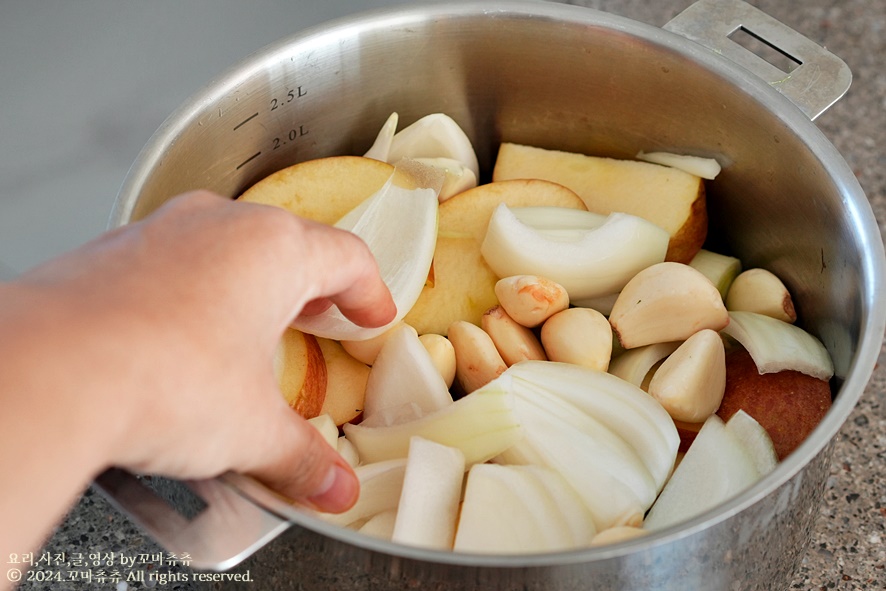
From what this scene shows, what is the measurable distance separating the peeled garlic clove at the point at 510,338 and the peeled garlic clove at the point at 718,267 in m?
0.16

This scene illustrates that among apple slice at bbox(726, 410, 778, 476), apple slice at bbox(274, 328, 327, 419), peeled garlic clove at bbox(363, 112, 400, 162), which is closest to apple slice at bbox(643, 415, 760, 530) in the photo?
apple slice at bbox(726, 410, 778, 476)

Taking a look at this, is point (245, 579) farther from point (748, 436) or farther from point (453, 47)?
point (453, 47)

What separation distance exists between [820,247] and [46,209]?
711 millimetres

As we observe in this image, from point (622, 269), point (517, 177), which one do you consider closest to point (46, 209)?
point (517, 177)

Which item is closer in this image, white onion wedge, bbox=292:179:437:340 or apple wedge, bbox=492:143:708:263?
white onion wedge, bbox=292:179:437:340

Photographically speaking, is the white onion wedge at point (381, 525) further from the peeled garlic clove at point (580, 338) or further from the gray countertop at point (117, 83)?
the gray countertop at point (117, 83)

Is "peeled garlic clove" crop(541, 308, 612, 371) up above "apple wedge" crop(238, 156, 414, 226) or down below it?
below

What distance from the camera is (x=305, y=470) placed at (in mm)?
412

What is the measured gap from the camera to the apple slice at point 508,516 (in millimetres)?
459

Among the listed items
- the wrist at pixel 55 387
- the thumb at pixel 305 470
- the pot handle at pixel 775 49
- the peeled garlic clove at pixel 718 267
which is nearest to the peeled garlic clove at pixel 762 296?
the peeled garlic clove at pixel 718 267

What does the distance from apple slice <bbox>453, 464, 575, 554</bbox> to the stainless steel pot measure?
67 millimetres

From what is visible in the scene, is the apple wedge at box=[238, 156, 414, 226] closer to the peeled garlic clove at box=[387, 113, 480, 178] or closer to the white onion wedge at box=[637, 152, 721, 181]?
the peeled garlic clove at box=[387, 113, 480, 178]

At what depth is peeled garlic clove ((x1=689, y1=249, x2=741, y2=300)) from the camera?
2.25ft

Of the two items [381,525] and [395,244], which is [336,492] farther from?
[395,244]
